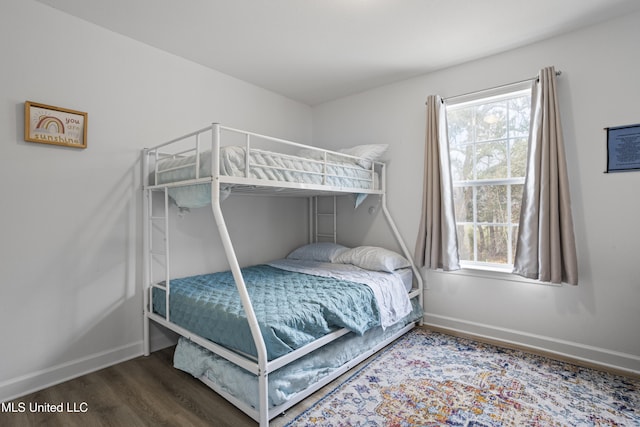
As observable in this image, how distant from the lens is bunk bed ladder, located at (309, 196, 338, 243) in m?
3.80

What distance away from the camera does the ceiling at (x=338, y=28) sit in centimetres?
207

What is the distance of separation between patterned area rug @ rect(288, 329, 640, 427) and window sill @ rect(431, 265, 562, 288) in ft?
1.84

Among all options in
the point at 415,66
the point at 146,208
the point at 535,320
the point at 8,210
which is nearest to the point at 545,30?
the point at 415,66

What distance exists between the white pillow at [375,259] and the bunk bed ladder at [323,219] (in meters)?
0.63

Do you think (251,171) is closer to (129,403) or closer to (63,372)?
(129,403)

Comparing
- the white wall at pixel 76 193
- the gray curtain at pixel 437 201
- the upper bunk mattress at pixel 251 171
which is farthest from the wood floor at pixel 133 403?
the gray curtain at pixel 437 201

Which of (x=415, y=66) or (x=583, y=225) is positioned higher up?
(x=415, y=66)

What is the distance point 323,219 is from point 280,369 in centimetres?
234

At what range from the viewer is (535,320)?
2553mm

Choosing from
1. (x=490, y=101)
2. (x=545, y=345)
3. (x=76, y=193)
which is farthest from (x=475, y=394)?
(x=76, y=193)

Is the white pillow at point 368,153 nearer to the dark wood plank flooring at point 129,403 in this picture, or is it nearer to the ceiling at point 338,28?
the ceiling at point 338,28

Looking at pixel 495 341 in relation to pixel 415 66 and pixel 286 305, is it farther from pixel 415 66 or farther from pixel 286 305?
pixel 415 66

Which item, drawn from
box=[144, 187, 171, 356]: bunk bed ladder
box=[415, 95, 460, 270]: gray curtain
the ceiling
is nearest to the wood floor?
box=[144, 187, 171, 356]: bunk bed ladder

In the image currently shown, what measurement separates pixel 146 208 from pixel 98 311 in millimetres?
814
